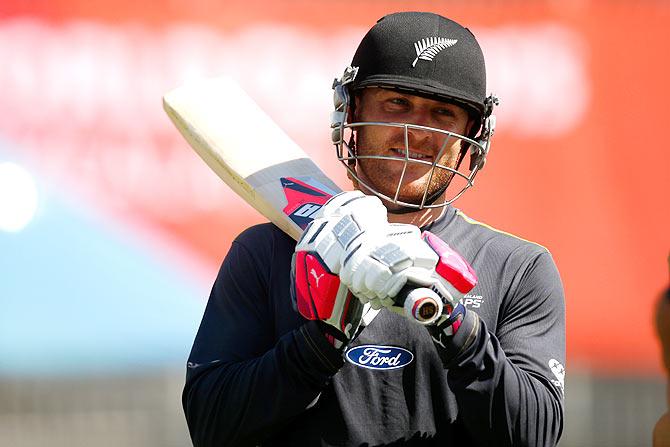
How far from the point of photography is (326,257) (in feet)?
6.11

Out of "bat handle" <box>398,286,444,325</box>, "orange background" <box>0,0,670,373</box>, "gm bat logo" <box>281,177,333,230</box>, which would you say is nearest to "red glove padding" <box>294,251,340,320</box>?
"bat handle" <box>398,286,444,325</box>

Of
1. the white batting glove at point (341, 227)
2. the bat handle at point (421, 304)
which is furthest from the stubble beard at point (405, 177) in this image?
the bat handle at point (421, 304)

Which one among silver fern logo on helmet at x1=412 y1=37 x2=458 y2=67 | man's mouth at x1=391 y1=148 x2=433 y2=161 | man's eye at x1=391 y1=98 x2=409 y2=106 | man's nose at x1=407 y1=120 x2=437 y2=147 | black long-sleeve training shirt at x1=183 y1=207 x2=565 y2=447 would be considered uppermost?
silver fern logo on helmet at x1=412 y1=37 x2=458 y2=67

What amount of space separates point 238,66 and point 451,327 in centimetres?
303

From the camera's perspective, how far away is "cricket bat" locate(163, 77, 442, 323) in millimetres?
2285

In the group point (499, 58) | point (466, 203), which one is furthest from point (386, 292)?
point (499, 58)

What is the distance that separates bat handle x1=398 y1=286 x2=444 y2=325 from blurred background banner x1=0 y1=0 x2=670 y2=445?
267cm

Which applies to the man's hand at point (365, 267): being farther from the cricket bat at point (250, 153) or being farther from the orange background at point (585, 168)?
the orange background at point (585, 168)

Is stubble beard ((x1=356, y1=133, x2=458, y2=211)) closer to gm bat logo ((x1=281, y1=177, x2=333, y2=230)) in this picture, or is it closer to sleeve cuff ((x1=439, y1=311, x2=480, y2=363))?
gm bat logo ((x1=281, y1=177, x2=333, y2=230))

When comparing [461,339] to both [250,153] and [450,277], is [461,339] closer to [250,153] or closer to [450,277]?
[450,277]

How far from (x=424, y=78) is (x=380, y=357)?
0.56m

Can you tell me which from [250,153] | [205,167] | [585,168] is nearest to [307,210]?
[250,153]

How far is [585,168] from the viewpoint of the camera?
472cm

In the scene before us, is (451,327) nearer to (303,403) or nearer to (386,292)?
Answer: (386,292)
